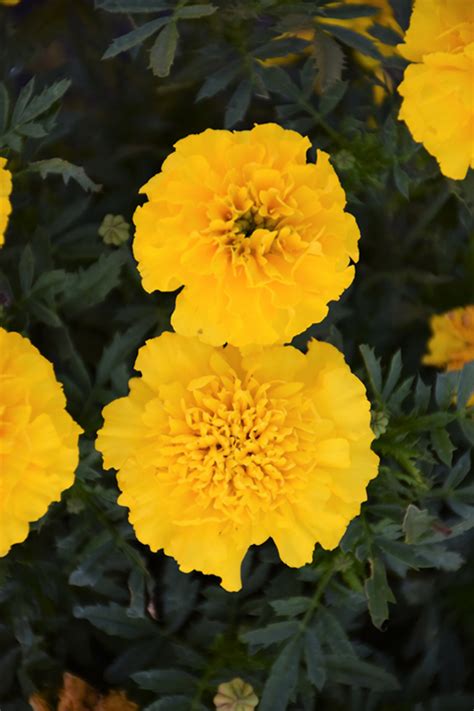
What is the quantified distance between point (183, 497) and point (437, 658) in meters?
0.52

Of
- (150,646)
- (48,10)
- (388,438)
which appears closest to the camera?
(388,438)

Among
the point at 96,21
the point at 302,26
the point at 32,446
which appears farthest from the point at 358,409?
the point at 96,21

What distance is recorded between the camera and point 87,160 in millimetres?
1216

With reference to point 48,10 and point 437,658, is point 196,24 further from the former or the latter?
point 437,658

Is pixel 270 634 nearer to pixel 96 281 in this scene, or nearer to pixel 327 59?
pixel 96 281

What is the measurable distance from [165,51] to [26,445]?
0.42 m

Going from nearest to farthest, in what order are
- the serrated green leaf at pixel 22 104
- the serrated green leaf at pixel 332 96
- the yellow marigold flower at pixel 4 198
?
the yellow marigold flower at pixel 4 198
the serrated green leaf at pixel 22 104
the serrated green leaf at pixel 332 96

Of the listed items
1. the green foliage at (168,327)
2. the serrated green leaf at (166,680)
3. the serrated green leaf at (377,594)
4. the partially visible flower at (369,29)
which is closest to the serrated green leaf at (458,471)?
the green foliage at (168,327)

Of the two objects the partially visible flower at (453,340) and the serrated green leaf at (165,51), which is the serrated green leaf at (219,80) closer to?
the serrated green leaf at (165,51)

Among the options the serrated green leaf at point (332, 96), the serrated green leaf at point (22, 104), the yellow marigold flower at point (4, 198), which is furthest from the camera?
the serrated green leaf at point (332, 96)

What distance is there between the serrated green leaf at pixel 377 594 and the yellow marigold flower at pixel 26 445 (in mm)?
326

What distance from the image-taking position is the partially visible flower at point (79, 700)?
35.8 inches

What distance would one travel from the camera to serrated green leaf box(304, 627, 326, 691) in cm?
88

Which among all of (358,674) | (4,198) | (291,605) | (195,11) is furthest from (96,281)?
(358,674)
